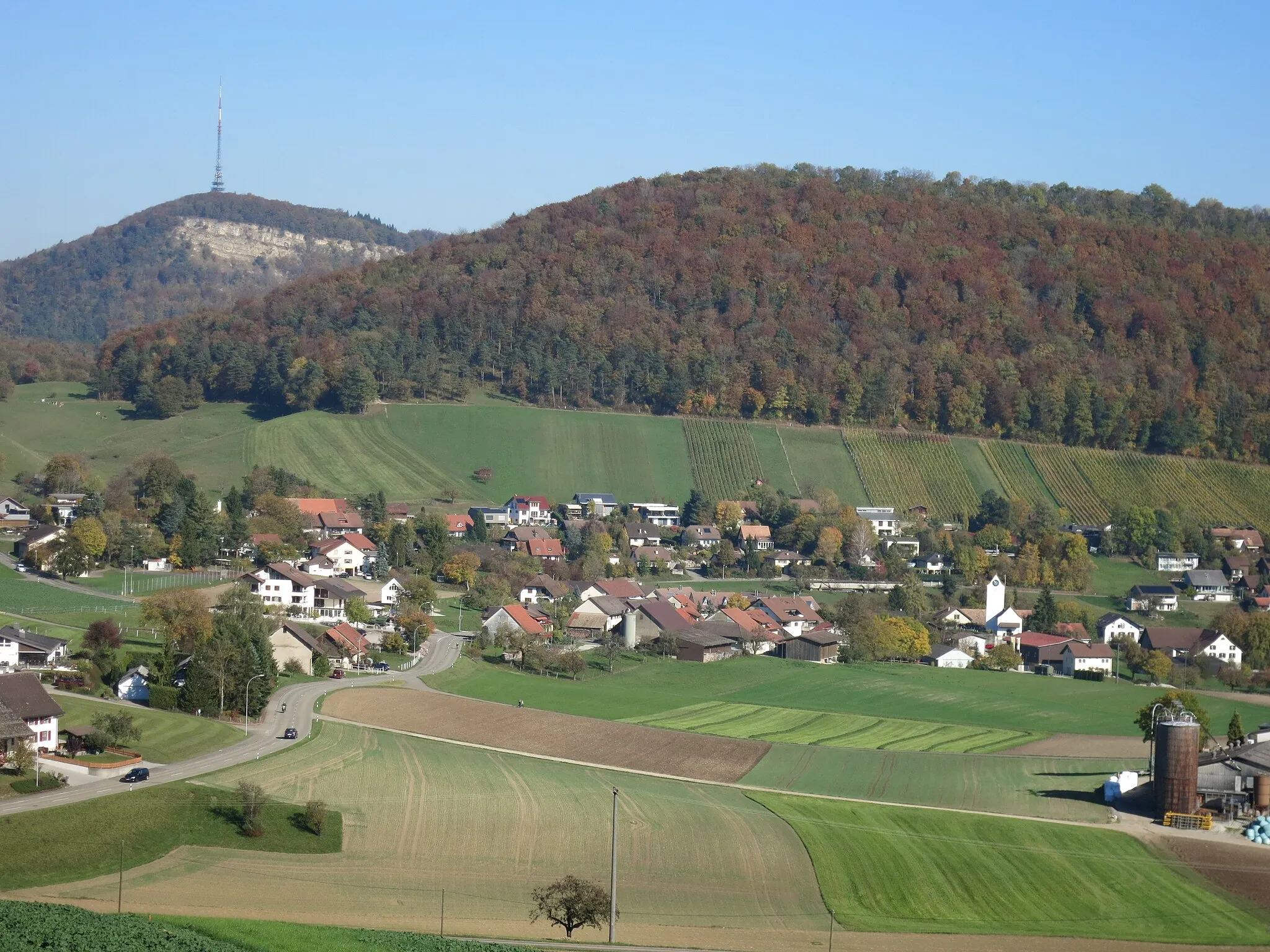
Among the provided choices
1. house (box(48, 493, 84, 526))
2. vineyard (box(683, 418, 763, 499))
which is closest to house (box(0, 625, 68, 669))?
house (box(48, 493, 84, 526))

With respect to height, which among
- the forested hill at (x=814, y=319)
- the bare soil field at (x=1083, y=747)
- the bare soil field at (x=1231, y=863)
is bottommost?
the bare soil field at (x=1083, y=747)

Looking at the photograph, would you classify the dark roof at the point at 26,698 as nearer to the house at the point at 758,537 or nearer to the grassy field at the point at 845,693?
the grassy field at the point at 845,693

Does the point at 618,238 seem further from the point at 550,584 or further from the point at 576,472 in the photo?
the point at 550,584

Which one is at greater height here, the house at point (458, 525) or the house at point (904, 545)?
the house at point (458, 525)

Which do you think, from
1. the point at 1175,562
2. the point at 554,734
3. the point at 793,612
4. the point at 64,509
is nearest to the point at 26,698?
the point at 554,734

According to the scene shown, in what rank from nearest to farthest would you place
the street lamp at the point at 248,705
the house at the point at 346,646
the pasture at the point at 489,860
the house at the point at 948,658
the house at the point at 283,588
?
the pasture at the point at 489,860 < the street lamp at the point at 248,705 < the house at the point at 346,646 < the house at the point at 283,588 < the house at the point at 948,658

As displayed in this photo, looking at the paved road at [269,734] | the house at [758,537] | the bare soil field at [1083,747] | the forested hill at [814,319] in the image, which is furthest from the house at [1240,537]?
the paved road at [269,734]

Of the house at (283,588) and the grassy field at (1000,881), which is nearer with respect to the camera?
the grassy field at (1000,881)
